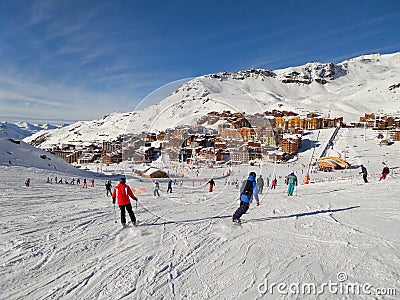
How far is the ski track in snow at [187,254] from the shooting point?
2.88 m

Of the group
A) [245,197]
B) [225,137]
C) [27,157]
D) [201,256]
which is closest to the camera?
[201,256]

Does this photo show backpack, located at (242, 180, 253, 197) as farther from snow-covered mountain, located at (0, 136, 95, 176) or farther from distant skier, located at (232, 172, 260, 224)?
snow-covered mountain, located at (0, 136, 95, 176)

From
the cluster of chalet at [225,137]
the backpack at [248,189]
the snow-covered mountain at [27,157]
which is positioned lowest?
the snow-covered mountain at [27,157]

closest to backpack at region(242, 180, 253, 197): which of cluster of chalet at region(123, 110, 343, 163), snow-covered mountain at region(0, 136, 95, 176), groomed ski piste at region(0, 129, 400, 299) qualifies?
groomed ski piste at region(0, 129, 400, 299)

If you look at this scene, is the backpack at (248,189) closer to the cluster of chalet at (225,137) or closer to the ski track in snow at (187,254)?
the ski track in snow at (187,254)

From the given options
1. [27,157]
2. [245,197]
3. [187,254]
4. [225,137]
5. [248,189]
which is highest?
[225,137]

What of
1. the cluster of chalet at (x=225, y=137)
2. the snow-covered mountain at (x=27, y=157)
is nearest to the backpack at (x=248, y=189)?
the cluster of chalet at (x=225, y=137)

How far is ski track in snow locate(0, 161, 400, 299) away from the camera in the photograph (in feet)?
9.46

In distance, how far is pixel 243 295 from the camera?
2.74 m

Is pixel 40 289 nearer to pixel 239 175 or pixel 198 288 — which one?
pixel 198 288

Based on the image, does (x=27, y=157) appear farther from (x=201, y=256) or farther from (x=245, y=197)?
(x=201, y=256)

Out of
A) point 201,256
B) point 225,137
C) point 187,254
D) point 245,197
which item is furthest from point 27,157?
point 201,256

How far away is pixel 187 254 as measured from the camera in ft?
12.4

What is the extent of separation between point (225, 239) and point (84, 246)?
247 cm
